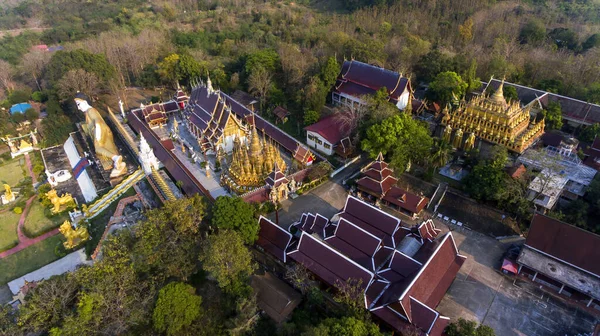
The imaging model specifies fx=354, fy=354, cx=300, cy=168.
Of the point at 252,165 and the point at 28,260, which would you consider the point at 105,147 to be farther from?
the point at 252,165

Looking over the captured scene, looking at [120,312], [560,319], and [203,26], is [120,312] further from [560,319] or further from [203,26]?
[203,26]

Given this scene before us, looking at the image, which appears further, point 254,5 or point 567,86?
point 254,5

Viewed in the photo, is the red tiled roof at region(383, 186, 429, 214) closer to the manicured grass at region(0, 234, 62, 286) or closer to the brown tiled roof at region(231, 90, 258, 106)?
the brown tiled roof at region(231, 90, 258, 106)

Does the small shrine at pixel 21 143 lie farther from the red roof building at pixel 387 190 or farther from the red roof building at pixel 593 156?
the red roof building at pixel 593 156

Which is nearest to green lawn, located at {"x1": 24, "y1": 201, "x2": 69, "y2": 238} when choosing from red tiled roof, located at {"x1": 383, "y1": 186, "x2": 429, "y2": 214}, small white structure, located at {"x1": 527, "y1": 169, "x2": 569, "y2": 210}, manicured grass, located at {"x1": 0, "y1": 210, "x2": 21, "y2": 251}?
manicured grass, located at {"x1": 0, "y1": 210, "x2": 21, "y2": 251}

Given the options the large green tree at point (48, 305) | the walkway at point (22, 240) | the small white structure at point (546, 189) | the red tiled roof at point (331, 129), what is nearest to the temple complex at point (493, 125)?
the small white structure at point (546, 189)

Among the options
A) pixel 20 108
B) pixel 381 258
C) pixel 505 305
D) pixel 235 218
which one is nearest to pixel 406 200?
pixel 381 258

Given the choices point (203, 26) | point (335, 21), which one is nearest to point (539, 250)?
point (335, 21)
